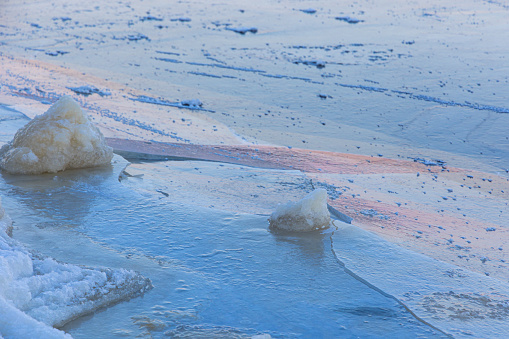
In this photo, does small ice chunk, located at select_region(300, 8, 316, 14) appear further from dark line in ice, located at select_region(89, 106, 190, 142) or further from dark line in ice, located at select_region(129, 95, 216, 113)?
dark line in ice, located at select_region(89, 106, 190, 142)

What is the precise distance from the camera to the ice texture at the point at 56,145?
16.3 feet

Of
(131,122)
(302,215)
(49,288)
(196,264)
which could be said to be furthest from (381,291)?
(131,122)

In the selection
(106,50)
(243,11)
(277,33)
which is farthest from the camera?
(243,11)

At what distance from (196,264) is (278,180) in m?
2.17

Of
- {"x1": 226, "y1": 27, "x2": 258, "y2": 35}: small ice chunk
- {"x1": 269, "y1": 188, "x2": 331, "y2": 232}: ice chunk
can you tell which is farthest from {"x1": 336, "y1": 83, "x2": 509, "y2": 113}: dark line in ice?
{"x1": 269, "y1": 188, "x2": 331, "y2": 232}: ice chunk

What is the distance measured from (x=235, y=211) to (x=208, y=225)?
0.43m

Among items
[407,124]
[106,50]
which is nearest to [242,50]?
[106,50]

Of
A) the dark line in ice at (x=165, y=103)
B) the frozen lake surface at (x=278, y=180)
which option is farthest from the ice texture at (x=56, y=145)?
the dark line in ice at (x=165, y=103)

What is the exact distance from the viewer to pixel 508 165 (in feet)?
23.7

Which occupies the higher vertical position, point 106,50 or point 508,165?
point 106,50

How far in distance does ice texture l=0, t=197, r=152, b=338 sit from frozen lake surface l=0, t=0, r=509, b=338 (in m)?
0.10

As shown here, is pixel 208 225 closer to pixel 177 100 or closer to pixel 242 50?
pixel 177 100

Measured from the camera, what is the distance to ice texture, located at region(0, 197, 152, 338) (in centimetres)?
241

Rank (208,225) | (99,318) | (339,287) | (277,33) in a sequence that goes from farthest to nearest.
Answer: (277,33) → (208,225) → (339,287) → (99,318)
